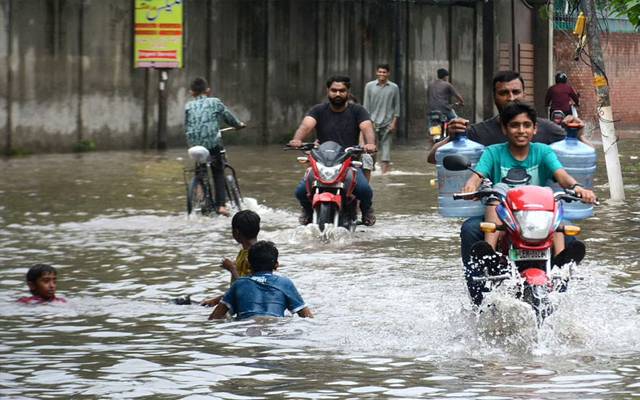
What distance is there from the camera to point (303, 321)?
385 inches

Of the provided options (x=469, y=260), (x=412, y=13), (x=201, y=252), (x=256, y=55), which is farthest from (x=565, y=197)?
(x=412, y=13)

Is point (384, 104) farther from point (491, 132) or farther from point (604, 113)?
point (491, 132)

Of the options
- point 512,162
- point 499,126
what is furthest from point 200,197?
point 512,162

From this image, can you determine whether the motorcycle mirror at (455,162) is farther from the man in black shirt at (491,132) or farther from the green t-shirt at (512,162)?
the man in black shirt at (491,132)

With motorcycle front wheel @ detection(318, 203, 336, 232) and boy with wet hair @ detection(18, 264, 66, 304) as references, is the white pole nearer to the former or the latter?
motorcycle front wheel @ detection(318, 203, 336, 232)

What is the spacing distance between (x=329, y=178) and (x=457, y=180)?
507cm

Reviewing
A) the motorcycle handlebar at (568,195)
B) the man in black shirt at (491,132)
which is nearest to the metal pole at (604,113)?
the man in black shirt at (491,132)

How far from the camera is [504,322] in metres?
8.73

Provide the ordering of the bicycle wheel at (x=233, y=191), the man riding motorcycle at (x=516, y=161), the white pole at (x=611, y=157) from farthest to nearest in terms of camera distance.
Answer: the white pole at (x=611, y=157), the bicycle wheel at (x=233, y=191), the man riding motorcycle at (x=516, y=161)

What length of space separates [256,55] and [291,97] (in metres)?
1.24

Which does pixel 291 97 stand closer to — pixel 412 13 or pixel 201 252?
pixel 412 13

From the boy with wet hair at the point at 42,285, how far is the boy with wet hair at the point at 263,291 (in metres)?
1.61

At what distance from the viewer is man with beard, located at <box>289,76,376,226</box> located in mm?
14922

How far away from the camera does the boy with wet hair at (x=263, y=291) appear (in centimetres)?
960
